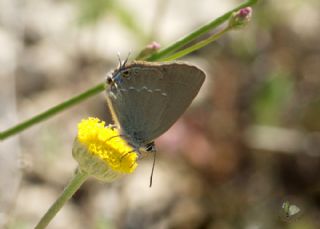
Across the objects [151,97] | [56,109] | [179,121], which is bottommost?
[179,121]

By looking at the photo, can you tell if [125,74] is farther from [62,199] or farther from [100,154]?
[62,199]

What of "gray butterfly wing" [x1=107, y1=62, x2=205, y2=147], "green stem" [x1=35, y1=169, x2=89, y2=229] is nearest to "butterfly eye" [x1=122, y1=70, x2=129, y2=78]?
"gray butterfly wing" [x1=107, y1=62, x2=205, y2=147]

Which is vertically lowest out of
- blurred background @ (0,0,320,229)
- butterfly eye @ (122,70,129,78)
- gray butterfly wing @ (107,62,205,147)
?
blurred background @ (0,0,320,229)

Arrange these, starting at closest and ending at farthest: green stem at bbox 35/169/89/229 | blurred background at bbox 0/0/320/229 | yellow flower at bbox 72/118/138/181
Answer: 1. green stem at bbox 35/169/89/229
2. yellow flower at bbox 72/118/138/181
3. blurred background at bbox 0/0/320/229

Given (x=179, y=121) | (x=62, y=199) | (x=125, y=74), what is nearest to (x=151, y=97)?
(x=125, y=74)

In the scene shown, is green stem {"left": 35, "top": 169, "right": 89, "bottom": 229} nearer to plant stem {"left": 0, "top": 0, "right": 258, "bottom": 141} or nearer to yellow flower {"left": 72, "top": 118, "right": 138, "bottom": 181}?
yellow flower {"left": 72, "top": 118, "right": 138, "bottom": 181}
